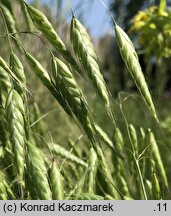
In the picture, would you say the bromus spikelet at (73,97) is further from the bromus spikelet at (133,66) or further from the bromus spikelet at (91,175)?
the bromus spikelet at (91,175)

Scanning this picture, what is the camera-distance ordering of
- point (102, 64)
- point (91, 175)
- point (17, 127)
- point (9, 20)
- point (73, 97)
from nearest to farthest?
point (17, 127), point (73, 97), point (9, 20), point (91, 175), point (102, 64)

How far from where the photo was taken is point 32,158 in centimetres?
100

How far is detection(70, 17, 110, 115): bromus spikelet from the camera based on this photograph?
970mm

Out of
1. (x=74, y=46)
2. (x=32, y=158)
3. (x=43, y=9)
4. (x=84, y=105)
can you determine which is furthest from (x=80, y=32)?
(x=43, y=9)

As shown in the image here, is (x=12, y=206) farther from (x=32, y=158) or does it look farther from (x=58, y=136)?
(x=58, y=136)

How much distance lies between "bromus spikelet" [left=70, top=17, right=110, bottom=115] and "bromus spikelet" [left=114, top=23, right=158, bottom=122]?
0.06 meters

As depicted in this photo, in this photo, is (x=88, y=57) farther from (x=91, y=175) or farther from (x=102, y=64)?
(x=102, y=64)

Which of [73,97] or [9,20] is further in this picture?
[9,20]

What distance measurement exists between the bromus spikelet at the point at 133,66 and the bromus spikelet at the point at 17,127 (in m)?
0.21

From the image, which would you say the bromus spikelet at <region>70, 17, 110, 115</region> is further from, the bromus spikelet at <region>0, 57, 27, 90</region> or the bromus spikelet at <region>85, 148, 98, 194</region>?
the bromus spikelet at <region>85, 148, 98, 194</region>

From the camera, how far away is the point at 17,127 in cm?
91

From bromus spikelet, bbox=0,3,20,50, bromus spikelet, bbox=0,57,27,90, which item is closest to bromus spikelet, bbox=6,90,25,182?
bromus spikelet, bbox=0,57,27,90

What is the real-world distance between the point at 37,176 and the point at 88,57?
0.23 m

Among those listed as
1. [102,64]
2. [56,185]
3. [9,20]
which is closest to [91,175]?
[56,185]
